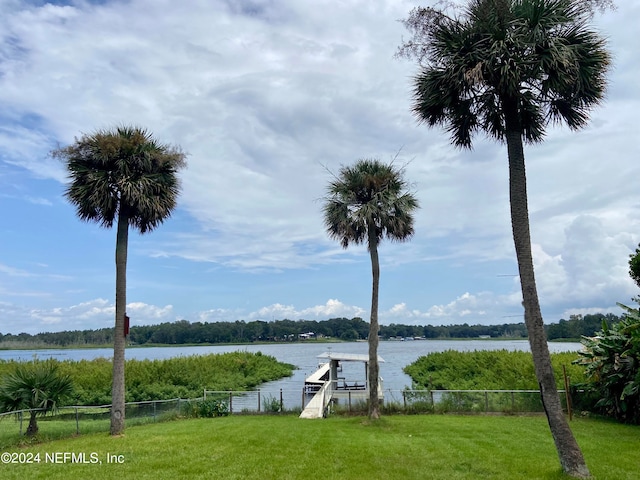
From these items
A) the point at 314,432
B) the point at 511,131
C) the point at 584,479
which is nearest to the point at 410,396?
the point at 314,432

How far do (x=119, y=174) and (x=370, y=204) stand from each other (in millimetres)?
8666

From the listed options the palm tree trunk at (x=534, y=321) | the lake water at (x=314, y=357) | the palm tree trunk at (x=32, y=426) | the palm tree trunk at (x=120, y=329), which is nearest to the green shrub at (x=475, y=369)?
the lake water at (x=314, y=357)

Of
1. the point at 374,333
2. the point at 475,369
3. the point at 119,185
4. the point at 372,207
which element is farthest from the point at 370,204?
the point at 475,369

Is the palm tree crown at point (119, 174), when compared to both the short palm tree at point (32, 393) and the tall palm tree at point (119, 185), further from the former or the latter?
the short palm tree at point (32, 393)

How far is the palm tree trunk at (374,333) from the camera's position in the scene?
54.5 feet

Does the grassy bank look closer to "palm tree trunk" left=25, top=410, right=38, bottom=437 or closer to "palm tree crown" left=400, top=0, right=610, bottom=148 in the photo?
"palm tree trunk" left=25, top=410, right=38, bottom=437

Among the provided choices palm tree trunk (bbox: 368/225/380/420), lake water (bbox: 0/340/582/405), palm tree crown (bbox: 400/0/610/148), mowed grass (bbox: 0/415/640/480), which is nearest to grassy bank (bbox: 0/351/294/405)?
lake water (bbox: 0/340/582/405)

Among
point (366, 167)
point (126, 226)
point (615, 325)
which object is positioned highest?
point (366, 167)

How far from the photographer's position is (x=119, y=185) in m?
15.0

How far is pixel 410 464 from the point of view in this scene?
981cm

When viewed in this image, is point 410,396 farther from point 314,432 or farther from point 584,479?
point 584,479

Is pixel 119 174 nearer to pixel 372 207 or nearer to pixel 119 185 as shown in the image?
pixel 119 185

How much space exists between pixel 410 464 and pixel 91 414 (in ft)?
65.1

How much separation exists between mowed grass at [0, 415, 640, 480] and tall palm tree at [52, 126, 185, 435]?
312 cm
